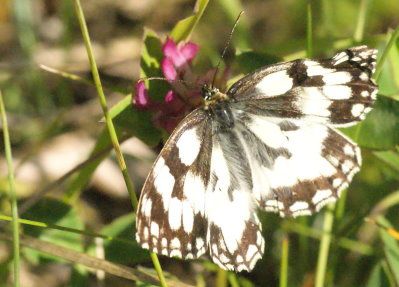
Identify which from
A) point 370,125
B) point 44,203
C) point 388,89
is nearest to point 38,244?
point 44,203

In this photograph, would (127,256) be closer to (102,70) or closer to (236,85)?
(236,85)

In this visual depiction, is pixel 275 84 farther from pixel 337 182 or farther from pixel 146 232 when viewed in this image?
pixel 146 232

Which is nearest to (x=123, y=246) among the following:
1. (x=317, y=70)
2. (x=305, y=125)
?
(x=305, y=125)

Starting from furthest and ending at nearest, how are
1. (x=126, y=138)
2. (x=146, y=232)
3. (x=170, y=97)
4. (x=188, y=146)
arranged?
(x=126, y=138), (x=170, y=97), (x=188, y=146), (x=146, y=232)

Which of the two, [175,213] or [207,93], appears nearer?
[175,213]

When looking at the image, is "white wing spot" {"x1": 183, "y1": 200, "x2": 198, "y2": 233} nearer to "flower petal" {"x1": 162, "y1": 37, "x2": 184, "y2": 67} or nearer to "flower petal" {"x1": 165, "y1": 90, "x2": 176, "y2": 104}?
"flower petal" {"x1": 165, "y1": 90, "x2": 176, "y2": 104}

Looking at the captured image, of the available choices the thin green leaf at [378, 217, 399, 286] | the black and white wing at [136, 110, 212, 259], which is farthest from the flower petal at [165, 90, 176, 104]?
the thin green leaf at [378, 217, 399, 286]
